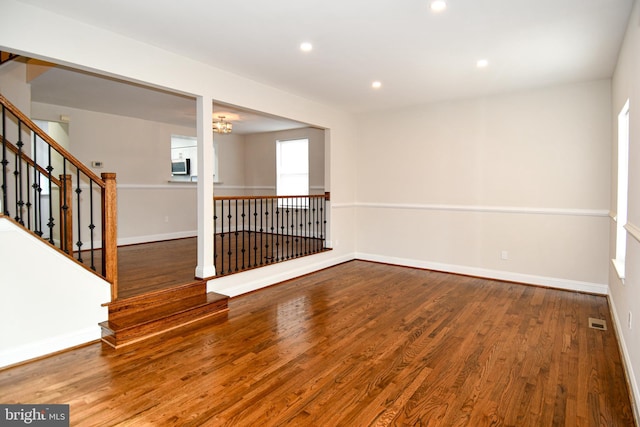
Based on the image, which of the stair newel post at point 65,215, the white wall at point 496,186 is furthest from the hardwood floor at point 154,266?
the white wall at point 496,186

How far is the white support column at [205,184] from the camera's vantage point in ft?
12.6

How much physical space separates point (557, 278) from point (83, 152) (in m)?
7.45

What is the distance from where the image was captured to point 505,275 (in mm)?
4941

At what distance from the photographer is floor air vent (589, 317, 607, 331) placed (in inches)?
130

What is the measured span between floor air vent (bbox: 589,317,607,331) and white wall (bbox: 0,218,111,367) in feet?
14.5

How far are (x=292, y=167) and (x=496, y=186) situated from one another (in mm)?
4539

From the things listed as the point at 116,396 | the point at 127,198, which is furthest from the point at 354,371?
the point at 127,198

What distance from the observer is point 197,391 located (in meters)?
2.25

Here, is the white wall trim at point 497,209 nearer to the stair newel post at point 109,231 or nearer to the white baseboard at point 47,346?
the stair newel post at point 109,231

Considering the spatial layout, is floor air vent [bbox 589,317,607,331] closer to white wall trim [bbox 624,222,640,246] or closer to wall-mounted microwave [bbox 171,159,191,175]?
white wall trim [bbox 624,222,640,246]

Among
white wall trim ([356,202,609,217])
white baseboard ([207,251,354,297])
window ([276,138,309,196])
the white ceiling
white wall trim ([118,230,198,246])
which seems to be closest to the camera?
the white ceiling

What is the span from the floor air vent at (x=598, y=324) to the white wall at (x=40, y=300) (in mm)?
4416

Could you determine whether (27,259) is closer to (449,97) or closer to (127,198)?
(127,198)

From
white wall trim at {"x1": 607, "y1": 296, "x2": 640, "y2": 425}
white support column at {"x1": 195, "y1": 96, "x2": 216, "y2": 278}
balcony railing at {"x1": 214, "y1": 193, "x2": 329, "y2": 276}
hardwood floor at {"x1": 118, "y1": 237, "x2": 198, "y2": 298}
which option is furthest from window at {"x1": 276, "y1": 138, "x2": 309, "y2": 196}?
white wall trim at {"x1": 607, "y1": 296, "x2": 640, "y2": 425}
